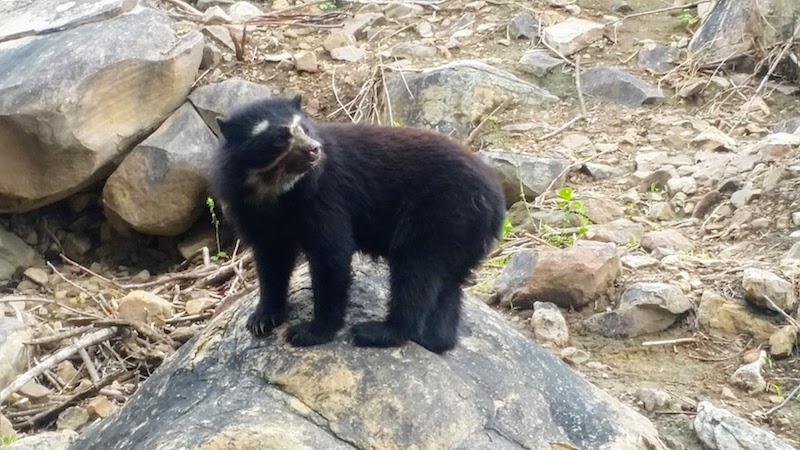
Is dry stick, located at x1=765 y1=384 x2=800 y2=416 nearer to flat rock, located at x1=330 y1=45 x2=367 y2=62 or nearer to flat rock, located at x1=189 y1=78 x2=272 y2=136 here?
flat rock, located at x1=189 y1=78 x2=272 y2=136

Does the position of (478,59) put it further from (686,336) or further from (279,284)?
(279,284)

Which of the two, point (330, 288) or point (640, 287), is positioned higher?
point (330, 288)

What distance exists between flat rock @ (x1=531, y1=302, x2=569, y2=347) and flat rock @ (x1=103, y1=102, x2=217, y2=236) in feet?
11.8

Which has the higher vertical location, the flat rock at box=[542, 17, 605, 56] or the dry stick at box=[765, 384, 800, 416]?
the flat rock at box=[542, 17, 605, 56]

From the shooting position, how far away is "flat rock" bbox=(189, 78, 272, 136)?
902cm

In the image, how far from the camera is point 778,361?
5867 mm

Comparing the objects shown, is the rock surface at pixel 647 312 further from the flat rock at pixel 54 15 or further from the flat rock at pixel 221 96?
the flat rock at pixel 54 15

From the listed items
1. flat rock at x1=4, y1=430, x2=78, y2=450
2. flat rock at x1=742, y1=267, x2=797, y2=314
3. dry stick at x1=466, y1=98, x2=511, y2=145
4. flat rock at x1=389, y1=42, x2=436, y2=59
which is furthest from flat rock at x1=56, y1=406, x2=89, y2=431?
flat rock at x1=389, y1=42, x2=436, y2=59

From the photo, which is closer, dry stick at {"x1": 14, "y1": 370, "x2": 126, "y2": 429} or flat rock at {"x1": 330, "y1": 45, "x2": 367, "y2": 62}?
dry stick at {"x1": 14, "y1": 370, "x2": 126, "y2": 429}

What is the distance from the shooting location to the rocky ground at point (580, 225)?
605cm

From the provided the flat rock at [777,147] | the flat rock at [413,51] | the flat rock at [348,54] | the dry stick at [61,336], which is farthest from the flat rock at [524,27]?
the dry stick at [61,336]

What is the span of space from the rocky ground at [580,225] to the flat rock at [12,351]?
0.13 metres

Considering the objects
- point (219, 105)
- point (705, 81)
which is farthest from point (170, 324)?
point (705, 81)

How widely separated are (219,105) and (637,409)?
4943mm
